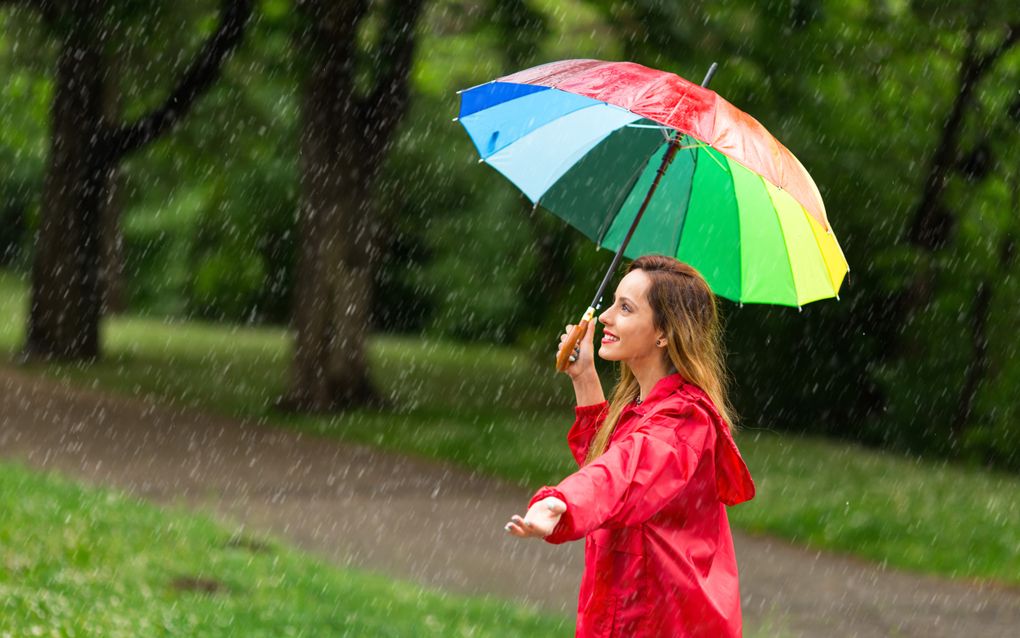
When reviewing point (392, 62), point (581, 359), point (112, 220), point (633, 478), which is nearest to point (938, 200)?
point (392, 62)

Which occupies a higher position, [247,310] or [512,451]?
[512,451]

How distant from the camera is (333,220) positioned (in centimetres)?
1564

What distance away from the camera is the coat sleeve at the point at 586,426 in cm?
393

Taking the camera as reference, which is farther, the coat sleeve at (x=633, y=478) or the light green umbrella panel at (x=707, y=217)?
the light green umbrella panel at (x=707, y=217)

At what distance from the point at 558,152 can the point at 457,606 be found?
3.29m

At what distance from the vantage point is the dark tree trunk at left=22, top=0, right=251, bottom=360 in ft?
67.3

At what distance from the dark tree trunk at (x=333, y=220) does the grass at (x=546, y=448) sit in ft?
1.92

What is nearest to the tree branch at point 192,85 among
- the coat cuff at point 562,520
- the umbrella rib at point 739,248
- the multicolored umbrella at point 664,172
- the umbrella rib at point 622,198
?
the multicolored umbrella at point 664,172

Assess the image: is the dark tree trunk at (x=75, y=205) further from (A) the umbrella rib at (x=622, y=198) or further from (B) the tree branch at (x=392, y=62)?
(A) the umbrella rib at (x=622, y=198)

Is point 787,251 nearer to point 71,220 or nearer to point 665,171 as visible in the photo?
point 665,171

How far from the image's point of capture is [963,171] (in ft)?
48.7

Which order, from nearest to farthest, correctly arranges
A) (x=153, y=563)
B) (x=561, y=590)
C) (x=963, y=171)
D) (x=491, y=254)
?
1. (x=153, y=563)
2. (x=561, y=590)
3. (x=963, y=171)
4. (x=491, y=254)

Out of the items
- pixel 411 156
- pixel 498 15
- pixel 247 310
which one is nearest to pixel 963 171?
pixel 498 15

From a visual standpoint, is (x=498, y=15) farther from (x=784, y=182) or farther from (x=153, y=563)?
(x=784, y=182)
